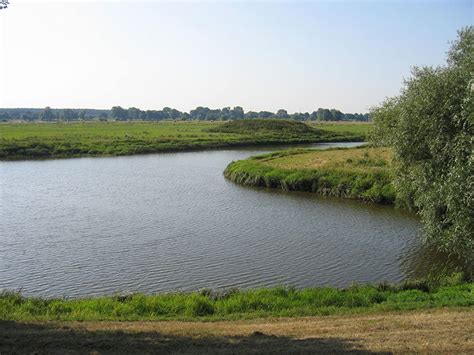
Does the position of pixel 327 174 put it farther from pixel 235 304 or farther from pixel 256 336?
pixel 256 336

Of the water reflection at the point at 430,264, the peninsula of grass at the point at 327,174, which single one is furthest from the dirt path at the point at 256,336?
the peninsula of grass at the point at 327,174

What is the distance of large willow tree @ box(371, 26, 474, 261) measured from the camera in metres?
19.8

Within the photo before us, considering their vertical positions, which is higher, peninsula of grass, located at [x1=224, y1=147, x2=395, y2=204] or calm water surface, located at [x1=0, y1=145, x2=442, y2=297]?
peninsula of grass, located at [x1=224, y1=147, x2=395, y2=204]

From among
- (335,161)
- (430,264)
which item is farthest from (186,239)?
(335,161)

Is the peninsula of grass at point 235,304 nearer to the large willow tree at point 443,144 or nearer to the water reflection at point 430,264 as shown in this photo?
the large willow tree at point 443,144

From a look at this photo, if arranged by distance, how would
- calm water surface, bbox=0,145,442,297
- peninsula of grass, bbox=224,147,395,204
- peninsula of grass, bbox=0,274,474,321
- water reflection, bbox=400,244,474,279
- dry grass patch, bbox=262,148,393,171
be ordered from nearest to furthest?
peninsula of grass, bbox=0,274,474,321, calm water surface, bbox=0,145,442,297, water reflection, bbox=400,244,474,279, peninsula of grass, bbox=224,147,395,204, dry grass patch, bbox=262,148,393,171

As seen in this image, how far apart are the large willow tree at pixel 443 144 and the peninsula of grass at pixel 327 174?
12.7 m

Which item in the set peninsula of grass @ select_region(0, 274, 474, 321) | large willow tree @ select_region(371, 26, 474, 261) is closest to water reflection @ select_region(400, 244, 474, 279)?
large willow tree @ select_region(371, 26, 474, 261)

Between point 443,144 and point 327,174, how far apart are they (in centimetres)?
2445

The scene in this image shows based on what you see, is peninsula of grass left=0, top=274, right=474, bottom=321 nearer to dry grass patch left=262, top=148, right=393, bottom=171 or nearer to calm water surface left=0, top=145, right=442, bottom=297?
calm water surface left=0, top=145, right=442, bottom=297

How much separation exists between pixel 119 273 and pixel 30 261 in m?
4.74

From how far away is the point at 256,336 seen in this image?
506 inches

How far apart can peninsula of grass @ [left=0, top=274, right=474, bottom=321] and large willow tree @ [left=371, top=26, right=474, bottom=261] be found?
324cm

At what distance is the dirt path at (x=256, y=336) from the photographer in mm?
A: 11711
